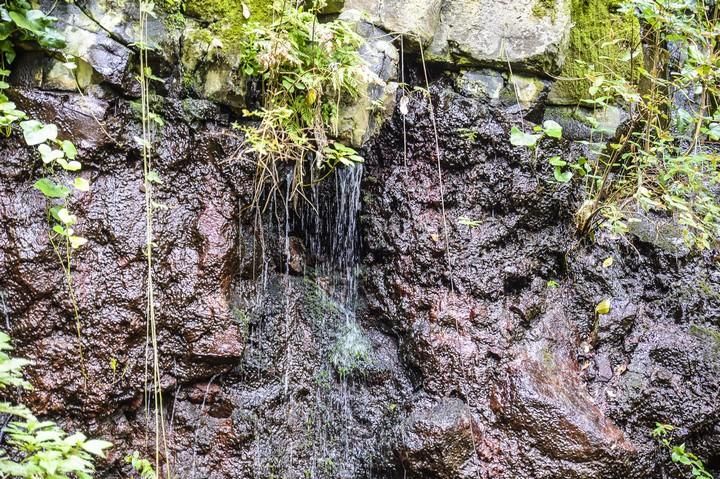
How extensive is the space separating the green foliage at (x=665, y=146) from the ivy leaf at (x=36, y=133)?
2.73 m

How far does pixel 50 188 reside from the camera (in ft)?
8.59

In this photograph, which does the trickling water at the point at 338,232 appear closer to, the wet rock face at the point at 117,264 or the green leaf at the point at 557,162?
the wet rock face at the point at 117,264

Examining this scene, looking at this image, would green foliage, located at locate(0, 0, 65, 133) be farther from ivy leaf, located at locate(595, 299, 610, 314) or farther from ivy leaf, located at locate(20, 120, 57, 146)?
ivy leaf, located at locate(595, 299, 610, 314)

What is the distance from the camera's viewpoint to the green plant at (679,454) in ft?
10.2

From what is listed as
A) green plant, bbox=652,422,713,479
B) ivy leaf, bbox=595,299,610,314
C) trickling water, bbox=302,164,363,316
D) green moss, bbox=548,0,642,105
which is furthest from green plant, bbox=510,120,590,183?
green plant, bbox=652,422,713,479

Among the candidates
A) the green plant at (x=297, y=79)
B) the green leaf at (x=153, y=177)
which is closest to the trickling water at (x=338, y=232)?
the green plant at (x=297, y=79)

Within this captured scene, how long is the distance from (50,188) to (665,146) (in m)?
3.43

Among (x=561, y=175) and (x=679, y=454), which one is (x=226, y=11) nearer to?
(x=561, y=175)

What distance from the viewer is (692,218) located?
3275 mm

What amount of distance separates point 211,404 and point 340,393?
0.77m

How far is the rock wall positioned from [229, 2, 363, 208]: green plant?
6.4 inches

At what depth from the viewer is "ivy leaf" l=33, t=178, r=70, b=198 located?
8.51 ft

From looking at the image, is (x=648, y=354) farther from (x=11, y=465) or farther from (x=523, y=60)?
(x=11, y=465)

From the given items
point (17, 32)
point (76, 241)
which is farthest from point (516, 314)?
point (17, 32)
